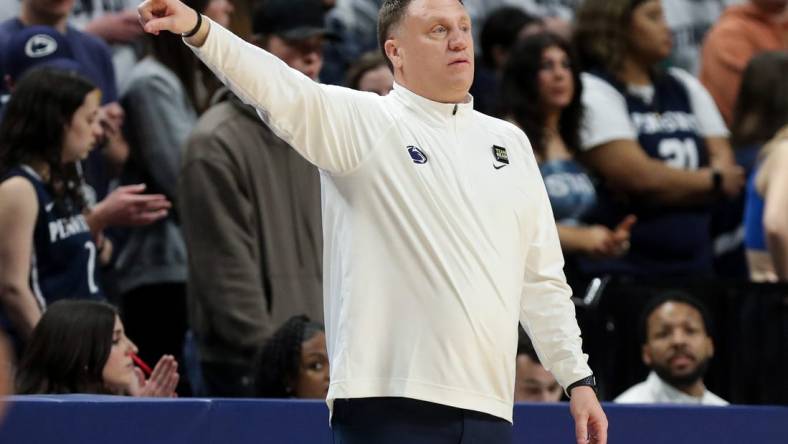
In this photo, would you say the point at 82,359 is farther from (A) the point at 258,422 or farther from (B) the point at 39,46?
(B) the point at 39,46

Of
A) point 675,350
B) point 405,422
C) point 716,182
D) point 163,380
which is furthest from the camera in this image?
point 716,182

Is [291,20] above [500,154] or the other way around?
above

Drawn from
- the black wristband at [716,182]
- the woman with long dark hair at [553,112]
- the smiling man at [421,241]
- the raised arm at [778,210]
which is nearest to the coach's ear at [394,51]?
the smiling man at [421,241]

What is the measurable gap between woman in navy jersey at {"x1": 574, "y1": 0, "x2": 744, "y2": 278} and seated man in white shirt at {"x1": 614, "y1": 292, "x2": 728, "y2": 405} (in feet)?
1.89

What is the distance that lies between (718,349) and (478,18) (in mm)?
2585

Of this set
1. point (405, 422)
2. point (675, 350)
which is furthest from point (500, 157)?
point (675, 350)

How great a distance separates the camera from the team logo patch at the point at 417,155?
4.04 m

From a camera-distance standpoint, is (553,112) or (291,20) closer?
(291,20)

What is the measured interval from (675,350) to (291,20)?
2.17 metres

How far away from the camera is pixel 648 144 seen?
7.90 m

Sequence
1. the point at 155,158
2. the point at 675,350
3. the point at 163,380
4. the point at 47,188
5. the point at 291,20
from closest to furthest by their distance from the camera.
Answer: the point at 163,380 < the point at 47,188 < the point at 291,20 < the point at 675,350 < the point at 155,158

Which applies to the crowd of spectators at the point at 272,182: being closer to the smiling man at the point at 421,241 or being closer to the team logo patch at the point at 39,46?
the team logo patch at the point at 39,46

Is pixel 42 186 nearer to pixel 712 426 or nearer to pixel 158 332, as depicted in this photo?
pixel 158 332

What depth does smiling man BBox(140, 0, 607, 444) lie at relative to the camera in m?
3.91
